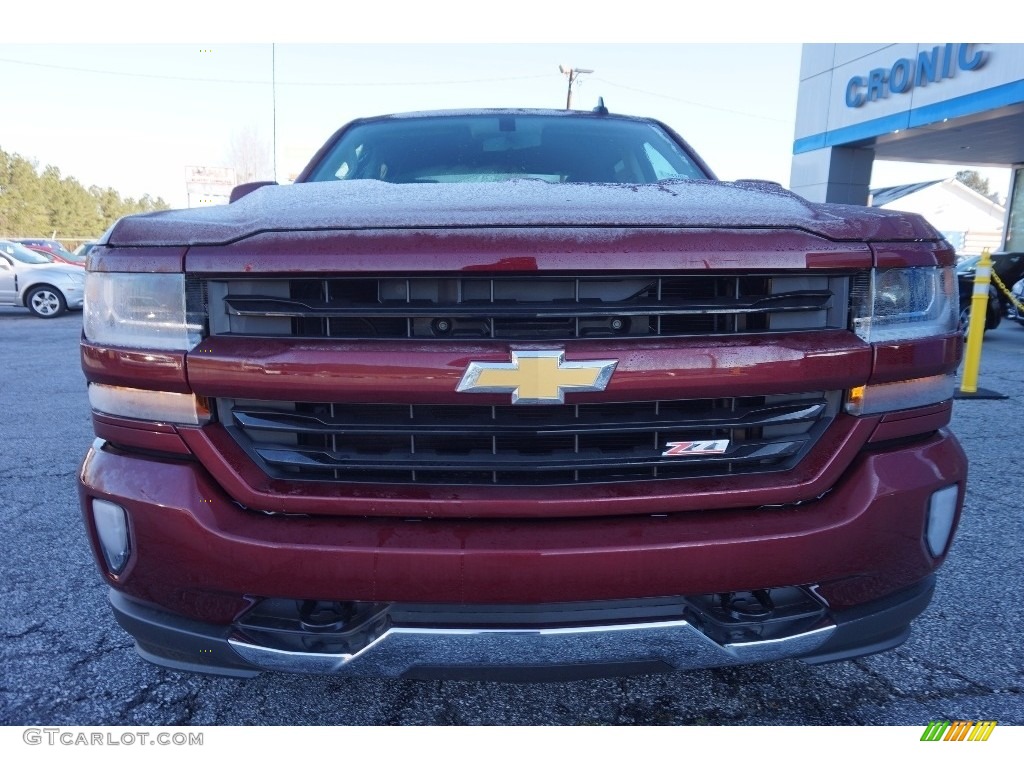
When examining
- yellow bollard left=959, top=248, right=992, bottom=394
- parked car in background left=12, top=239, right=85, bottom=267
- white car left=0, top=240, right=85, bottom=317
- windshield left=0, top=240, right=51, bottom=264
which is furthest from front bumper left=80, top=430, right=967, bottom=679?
parked car in background left=12, top=239, right=85, bottom=267

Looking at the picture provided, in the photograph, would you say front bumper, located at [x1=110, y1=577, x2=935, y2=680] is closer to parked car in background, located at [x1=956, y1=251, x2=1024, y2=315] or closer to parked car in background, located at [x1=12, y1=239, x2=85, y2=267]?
parked car in background, located at [x1=956, y1=251, x2=1024, y2=315]

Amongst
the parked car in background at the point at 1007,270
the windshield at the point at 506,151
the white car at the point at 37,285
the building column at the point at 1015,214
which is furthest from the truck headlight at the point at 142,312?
the building column at the point at 1015,214

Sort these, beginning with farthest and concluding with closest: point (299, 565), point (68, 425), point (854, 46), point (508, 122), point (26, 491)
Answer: point (854, 46), point (68, 425), point (26, 491), point (508, 122), point (299, 565)

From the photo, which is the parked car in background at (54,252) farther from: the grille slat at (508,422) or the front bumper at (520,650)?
the front bumper at (520,650)

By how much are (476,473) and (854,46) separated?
20.1m

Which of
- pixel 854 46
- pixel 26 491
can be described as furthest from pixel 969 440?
pixel 854 46

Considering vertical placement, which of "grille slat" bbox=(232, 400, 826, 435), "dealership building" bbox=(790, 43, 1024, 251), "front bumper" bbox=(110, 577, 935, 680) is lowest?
"front bumper" bbox=(110, 577, 935, 680)

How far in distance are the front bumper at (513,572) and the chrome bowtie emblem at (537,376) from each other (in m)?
0.30

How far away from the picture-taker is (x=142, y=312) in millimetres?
1486

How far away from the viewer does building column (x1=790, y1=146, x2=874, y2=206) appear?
18.1 meters

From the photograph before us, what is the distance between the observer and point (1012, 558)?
2.79 metres

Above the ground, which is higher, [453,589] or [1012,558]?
[453,589]

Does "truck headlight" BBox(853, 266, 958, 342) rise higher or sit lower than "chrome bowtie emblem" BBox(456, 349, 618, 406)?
higher

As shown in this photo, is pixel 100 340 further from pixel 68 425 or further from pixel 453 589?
pixel 68 425
